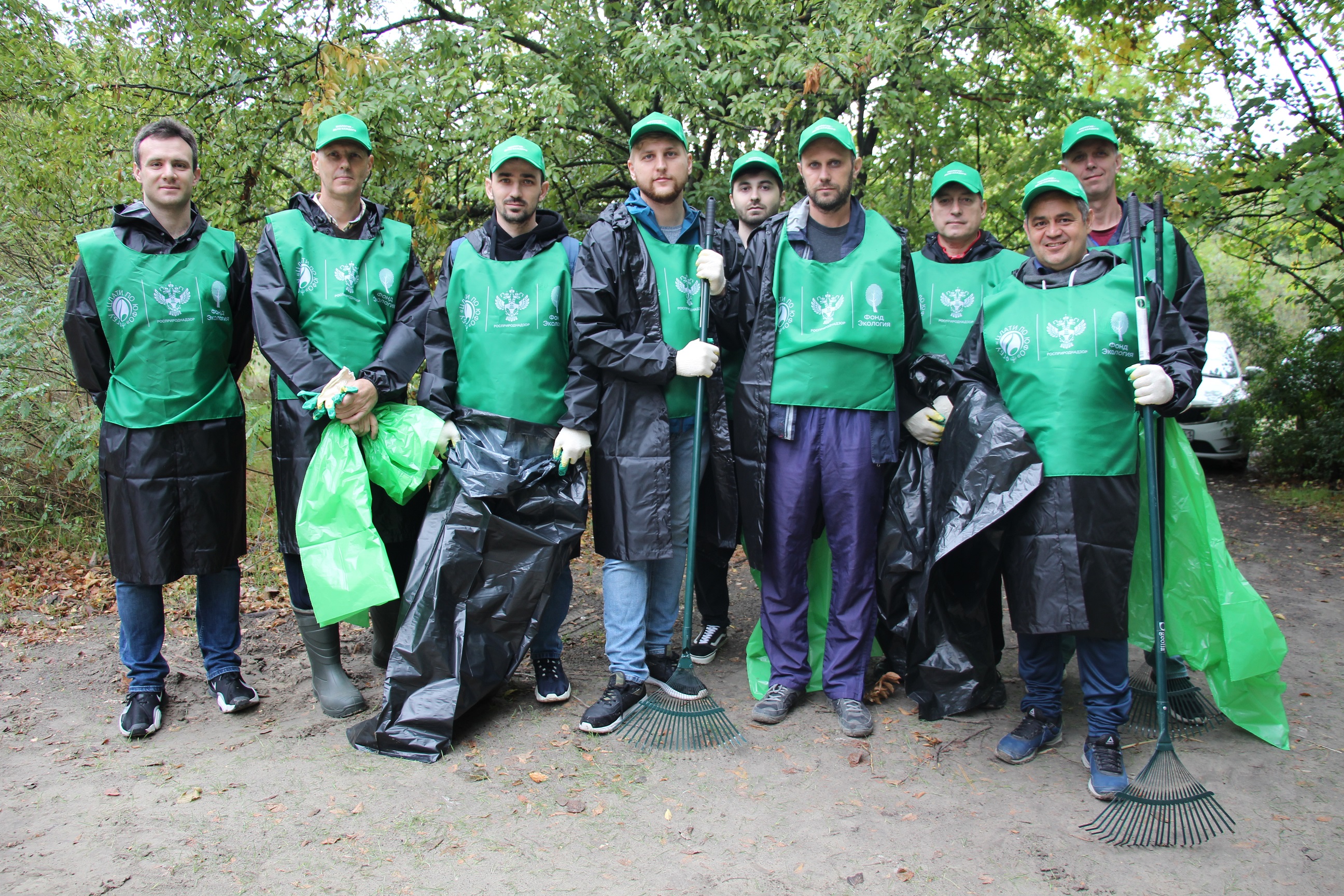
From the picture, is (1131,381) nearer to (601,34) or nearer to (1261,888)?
(1261,888)

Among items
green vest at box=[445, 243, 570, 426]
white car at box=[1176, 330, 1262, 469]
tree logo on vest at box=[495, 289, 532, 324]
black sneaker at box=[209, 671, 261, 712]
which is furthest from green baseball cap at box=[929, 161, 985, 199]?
white car at box=[1176, 330, 1262, 469]

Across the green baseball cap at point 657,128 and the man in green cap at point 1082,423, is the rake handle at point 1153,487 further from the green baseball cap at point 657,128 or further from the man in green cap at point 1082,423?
the green baseball cap at point 657,128

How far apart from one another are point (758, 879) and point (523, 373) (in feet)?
6.11

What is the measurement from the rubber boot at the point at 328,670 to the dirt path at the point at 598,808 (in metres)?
0.08

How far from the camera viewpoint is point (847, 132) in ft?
11.2

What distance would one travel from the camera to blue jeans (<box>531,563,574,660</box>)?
11.7ft

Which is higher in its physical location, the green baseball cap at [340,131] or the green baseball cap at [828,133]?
the green baseball cap at [828,133]

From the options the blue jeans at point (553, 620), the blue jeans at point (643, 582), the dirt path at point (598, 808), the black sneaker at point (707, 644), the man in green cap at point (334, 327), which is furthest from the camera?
the black sneaker at point (707, 644)

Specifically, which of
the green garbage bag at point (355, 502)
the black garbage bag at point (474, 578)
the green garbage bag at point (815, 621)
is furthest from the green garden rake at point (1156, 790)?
the green garbage bag at point (355, 502)

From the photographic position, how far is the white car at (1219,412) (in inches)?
364

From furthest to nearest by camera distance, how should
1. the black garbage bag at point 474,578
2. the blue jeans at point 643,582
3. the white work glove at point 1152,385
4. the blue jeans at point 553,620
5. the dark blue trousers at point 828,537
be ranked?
the blue jeans at point 553,620 → the blue jeans at point 643,582 → the dark blue trousers at point 828,537 → the black garbage bag at point 474,578 → the white work glove at point 1152,385

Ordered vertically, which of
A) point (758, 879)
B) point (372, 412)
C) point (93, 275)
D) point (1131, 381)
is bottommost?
point (758, 879)

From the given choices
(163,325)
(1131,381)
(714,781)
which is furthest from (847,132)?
(163,325)

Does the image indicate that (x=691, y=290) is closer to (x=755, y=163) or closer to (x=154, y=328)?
(x=755, y=163)
